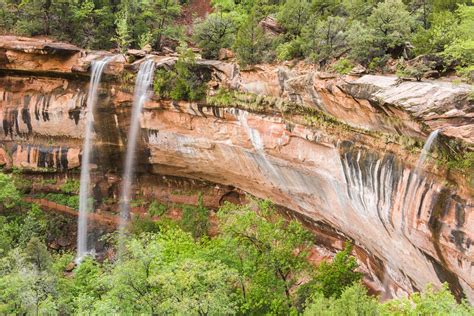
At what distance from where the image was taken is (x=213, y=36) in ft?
68.0

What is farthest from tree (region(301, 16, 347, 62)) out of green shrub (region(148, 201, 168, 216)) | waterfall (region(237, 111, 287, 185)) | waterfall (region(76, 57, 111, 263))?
green shrub (region(148, 201, 168, 216))

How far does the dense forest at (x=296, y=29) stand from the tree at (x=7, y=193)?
863 centimetres

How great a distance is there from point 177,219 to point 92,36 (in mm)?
12443

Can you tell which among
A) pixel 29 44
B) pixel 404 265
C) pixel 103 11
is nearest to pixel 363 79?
pixel 404 265

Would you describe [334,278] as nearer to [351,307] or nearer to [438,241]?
[438,241]

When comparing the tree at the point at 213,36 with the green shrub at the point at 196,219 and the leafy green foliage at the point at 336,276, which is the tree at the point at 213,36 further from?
the leafy green foliage at the point at 336,276

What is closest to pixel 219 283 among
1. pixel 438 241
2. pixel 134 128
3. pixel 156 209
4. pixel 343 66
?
pixel 438 241

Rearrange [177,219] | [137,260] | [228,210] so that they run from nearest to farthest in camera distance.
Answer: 1. [137,260]
2. [228,210]
3. [177,219]

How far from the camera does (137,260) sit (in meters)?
12.4

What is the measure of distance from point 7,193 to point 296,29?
57.0 ft

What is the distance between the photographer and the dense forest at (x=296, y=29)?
13852 mm

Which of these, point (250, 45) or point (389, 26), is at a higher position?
point (389, 26)

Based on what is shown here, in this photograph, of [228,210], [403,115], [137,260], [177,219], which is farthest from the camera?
[177,219]

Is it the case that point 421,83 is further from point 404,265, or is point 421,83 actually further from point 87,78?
point 87,78
